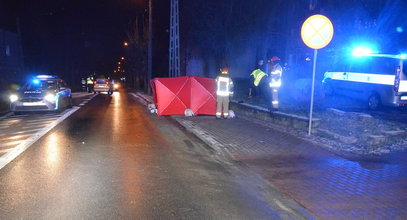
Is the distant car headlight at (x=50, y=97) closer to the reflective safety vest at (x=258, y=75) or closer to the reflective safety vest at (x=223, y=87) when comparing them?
the reflective safety vest at (x=223, y=87)

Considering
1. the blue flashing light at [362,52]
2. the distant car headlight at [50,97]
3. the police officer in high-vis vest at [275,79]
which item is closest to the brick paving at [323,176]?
the police officer in high-vis vest at [275,79]

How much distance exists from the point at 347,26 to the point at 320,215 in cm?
1433

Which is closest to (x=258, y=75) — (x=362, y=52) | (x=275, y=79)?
(x=275, y=79)

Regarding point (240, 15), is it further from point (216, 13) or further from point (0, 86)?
point (0, 86)

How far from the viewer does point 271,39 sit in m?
24.6

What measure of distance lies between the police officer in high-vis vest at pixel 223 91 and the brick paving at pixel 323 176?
303 cm

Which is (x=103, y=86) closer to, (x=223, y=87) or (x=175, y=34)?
(x=175, y=34)

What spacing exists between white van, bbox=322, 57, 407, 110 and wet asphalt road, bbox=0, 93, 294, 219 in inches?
331

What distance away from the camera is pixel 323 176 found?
21.3ft

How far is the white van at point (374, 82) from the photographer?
44.2ft

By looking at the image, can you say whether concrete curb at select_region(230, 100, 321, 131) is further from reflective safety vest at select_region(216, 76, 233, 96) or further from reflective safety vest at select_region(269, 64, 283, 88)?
reflective safety vest at select_region(216, 76, 233, 96)

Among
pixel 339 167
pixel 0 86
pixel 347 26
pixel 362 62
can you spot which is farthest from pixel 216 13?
pixel 0 86

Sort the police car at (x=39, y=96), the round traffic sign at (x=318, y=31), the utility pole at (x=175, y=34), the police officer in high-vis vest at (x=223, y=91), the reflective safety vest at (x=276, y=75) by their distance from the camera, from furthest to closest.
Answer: the utility pole at (x=175, y=34) < the police car at (x=39, y=96) < the police officer in high-vis vest at (x=223, y=91) < the reflective safety vest at (x=276, y=75) < the round traffic sign at (x=318, y=31)

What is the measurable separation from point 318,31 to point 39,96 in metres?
11.7
